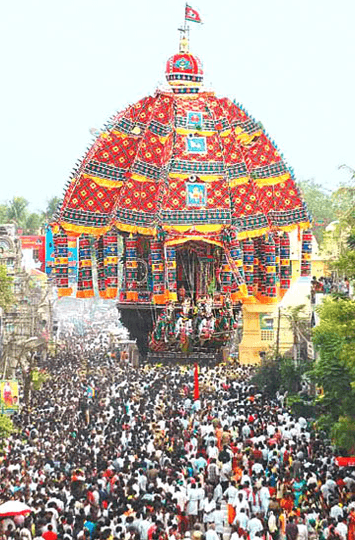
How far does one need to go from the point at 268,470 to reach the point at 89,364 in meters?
19.4

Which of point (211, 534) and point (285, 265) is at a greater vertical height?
point (285, 265)

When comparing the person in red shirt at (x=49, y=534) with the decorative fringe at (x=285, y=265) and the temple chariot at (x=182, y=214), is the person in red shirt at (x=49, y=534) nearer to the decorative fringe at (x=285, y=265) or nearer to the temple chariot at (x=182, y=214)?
the temple chariot at (x=182, y=214)

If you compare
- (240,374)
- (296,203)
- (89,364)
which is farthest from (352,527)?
(89,364)

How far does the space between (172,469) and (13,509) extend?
4.23 metres

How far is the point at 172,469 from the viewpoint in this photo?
65.1 feet

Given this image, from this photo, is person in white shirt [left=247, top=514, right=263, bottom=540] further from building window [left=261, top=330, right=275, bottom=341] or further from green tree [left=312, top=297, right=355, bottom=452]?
building window [left=261, top=330, right=275, bottom=341]

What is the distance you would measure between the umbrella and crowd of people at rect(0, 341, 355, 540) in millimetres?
247

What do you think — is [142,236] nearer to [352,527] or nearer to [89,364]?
[352,527]

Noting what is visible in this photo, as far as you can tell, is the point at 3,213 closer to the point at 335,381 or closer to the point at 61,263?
the point at 335,381

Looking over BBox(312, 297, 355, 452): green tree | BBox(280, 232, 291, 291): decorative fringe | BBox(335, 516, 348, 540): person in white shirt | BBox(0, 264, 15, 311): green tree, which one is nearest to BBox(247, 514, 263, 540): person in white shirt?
BBox(335, 516, 348, 540): person in white shirt

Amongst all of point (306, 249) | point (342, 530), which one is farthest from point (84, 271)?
point (342, 530)

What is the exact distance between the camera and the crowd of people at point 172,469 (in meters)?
16.6

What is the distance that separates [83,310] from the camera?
87.6 metres

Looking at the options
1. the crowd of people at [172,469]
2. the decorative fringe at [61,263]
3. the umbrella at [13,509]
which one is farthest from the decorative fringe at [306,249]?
the umbrella at [13,509]
